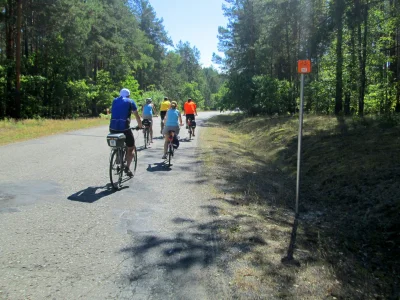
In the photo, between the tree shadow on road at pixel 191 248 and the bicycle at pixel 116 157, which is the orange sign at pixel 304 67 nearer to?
the tree shadow on road at pixel 191 248

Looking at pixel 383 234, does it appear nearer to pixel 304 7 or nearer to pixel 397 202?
pixel 397 202

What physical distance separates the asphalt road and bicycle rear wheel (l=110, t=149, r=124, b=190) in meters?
0.25

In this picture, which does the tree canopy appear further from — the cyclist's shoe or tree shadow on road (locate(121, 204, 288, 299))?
tree shadow on road (locate(121, 204, 288, 299))

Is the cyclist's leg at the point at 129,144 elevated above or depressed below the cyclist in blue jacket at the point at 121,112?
below

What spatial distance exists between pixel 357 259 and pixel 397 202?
2.45 m

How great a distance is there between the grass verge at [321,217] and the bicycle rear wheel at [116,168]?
2170mm

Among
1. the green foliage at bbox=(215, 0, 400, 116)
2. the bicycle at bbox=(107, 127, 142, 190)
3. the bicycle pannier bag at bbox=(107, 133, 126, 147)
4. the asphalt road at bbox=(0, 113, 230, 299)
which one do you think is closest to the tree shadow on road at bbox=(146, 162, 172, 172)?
the asphalt road at bbox=(0, 113, 230, 299)

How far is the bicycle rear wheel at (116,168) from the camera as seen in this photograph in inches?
297

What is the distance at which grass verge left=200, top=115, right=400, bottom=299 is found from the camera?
4125mm

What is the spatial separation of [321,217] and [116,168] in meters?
4.52

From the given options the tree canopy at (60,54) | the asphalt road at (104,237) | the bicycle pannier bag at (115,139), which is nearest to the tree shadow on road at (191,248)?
the asphalt road at (104,237)

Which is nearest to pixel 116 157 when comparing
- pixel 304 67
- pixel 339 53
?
pixel 304 67

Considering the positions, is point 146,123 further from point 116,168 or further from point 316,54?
point 316,54

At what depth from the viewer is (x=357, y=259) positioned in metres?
5.37
